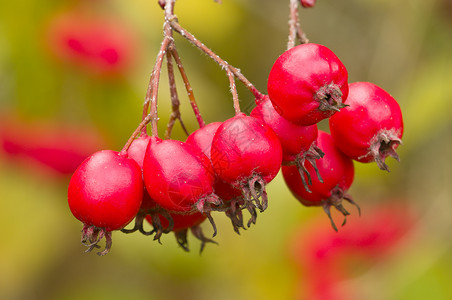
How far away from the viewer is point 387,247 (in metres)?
3.38

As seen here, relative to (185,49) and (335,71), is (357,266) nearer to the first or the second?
(185,49)

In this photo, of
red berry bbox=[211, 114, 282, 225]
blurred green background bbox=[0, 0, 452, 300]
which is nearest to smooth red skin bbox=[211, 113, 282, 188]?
red berry bbox=[211, 114, 282, 225]

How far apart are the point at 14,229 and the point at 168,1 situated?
2137 millimetres

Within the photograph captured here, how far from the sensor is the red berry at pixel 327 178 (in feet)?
4.83

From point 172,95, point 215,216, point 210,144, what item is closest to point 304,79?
point 210,144

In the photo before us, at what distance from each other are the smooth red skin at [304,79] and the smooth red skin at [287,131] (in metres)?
0.06

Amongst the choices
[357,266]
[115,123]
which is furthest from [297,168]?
[357,266]

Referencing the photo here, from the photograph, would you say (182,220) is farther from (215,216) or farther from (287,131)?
(215,216)

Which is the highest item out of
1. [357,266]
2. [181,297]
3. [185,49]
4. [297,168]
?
[297,168]

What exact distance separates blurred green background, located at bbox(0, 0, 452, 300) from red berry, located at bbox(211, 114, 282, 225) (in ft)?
5.45

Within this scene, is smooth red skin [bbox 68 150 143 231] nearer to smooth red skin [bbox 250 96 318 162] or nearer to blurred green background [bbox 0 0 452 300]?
smooth red skin [bbox 250 96 318 162]

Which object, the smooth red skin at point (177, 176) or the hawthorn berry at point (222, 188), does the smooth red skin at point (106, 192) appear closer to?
the smooth red skin at point (177, 176)

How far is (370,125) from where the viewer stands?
1398 millimetres

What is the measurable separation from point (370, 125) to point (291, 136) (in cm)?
23
